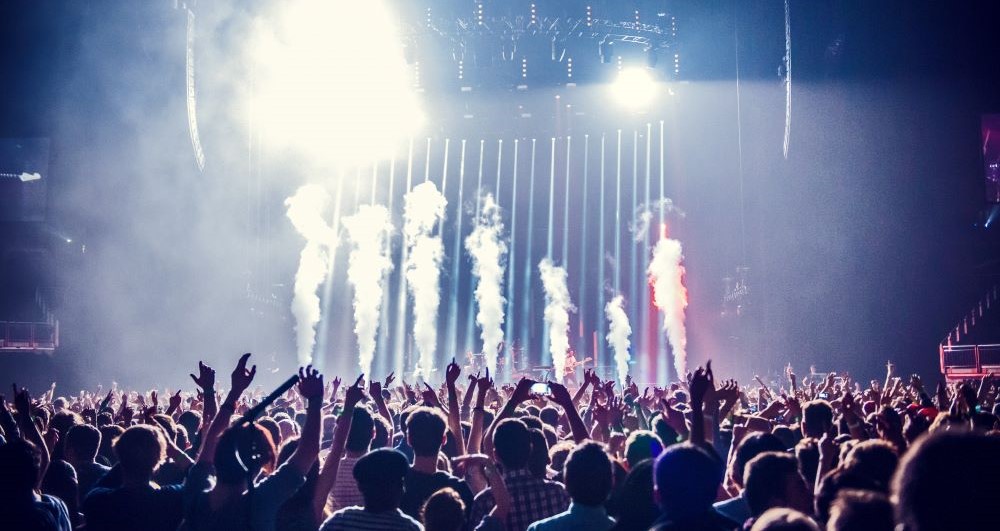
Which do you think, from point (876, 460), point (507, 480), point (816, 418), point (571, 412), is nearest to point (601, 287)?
point (816, 418)

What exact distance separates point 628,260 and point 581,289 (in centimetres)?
246

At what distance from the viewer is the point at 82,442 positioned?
499cm

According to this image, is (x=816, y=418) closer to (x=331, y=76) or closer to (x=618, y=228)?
(x=331, y=76)

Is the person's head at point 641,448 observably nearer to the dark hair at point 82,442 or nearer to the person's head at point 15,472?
the person's head at point 15,472

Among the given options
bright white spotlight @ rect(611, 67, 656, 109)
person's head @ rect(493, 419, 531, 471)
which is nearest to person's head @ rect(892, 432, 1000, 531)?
person's head @ rect(493, 419, 531, 471)

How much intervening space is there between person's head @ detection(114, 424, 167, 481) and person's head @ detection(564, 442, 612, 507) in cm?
207

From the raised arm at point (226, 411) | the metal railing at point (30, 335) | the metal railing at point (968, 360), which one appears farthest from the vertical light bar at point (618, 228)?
the raised arm at point (226, 411)

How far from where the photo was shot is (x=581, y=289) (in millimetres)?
30328

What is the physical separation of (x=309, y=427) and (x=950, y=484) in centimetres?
301

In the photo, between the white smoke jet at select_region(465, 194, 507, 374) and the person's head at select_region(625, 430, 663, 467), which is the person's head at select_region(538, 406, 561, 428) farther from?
the white smoke jet at select_region(465, 194, 507, 374)

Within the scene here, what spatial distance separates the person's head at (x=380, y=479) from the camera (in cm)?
310

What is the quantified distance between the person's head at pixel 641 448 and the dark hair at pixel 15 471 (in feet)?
9.71

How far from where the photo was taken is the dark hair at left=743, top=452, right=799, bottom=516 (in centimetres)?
295

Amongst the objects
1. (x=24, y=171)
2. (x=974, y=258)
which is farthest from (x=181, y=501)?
(x=24, y=171)
